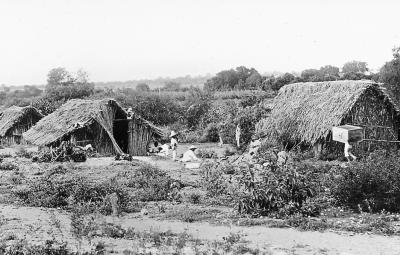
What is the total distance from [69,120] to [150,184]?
33.5 feet

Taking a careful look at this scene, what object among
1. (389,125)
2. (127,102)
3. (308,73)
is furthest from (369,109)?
(308,73)

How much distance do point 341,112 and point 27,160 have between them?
41.8ft

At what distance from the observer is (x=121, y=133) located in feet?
82.4

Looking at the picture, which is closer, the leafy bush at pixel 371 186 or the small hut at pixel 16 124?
the leafy bush at pixel 371 186

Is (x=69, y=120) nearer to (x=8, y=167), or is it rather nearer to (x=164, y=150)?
(x=164, y=150)

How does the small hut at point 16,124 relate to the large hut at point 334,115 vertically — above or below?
below

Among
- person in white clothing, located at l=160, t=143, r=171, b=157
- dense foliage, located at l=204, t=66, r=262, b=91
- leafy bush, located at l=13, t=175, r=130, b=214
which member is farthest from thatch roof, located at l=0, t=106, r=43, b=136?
dense foliage, located at l=204, t=66, r=262, b=91

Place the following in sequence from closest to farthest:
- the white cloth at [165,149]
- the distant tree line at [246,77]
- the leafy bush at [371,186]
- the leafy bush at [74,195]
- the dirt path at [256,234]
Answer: the dirt path at [256,234], the leafy bush at [371,186], the leafy bush at [74,195], the white cloth at [165,149], the distant tree line at [246,77]

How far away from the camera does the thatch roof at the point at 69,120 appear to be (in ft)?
74.1

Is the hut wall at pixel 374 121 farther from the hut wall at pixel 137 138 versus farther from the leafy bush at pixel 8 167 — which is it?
the leafy bush at pixel 8 167

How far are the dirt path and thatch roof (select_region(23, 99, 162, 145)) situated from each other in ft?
34.6

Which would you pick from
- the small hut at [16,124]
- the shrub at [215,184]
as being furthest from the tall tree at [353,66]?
the shrub at [215,184]

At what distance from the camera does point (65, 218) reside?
38.7ft

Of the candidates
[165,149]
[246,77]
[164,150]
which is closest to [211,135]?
[164,150]
